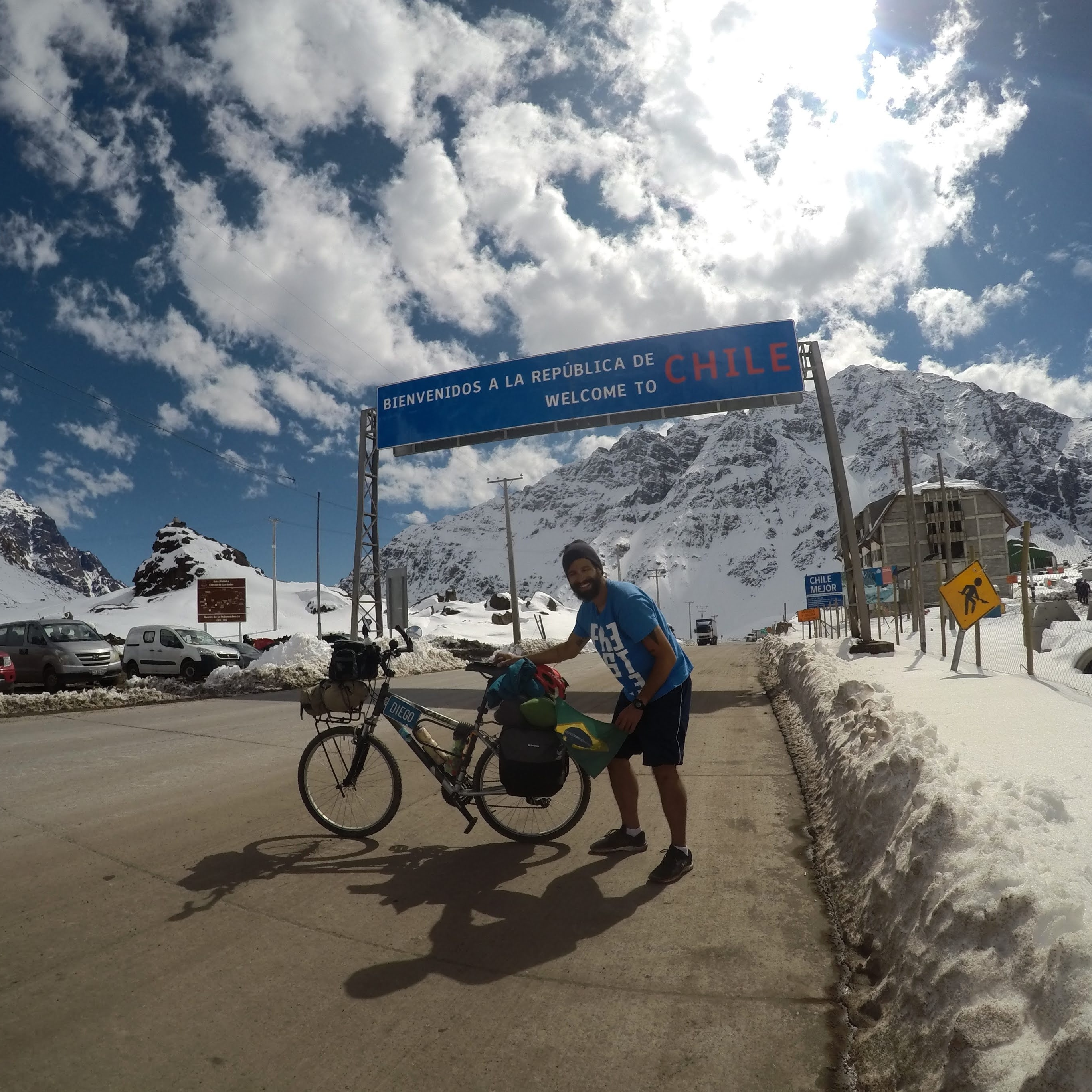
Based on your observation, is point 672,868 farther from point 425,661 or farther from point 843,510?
point 425,661

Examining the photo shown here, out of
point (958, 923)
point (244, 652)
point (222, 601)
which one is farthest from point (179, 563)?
point (958, 923)

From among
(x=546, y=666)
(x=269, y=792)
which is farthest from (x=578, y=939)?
(x=269, y=792)

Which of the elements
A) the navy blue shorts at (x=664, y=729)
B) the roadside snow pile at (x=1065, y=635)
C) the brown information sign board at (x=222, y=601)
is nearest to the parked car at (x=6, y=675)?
the navy blue shorts at (x=664, y=729)

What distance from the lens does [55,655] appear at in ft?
53.3

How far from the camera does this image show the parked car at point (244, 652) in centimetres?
2227

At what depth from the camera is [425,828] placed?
4.90 meters

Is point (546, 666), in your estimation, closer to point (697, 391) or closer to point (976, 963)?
point (976, 963)

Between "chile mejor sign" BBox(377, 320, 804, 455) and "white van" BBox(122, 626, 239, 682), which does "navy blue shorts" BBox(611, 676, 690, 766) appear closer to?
"chile mejor sign" BBox(377, 320, 804, 455)

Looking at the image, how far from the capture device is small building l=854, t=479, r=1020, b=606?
248 feet

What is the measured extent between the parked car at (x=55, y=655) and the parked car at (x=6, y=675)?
0.75 meters

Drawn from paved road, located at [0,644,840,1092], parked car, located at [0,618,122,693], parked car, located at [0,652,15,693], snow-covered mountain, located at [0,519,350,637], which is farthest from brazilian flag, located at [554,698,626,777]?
snow-covered mountain, located at [0,519,350,637]

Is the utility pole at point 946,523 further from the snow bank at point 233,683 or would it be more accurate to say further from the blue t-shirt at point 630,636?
the snow bank at point 233,683

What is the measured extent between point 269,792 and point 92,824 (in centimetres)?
125

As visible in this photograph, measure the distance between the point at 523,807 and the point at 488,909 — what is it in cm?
106
